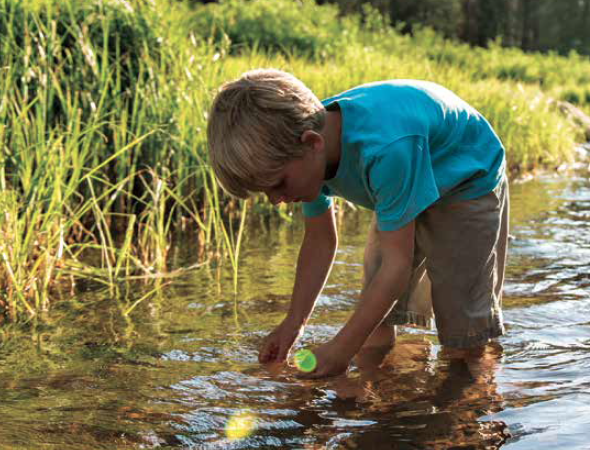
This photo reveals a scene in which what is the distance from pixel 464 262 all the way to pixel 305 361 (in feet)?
2.07

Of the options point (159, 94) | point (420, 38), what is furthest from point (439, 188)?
point (420, 38)

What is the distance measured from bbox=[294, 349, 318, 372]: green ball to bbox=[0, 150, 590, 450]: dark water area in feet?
0.18

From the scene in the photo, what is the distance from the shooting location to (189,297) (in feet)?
11.9

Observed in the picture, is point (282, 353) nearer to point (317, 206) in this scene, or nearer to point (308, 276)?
point (308, 276)

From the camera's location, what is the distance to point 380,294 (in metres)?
→ 2.16

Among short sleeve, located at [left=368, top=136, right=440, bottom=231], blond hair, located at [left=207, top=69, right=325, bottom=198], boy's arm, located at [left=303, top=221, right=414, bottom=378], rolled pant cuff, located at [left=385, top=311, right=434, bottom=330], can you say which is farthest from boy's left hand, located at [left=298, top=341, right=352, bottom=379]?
rolled pant cuff, located at [left=385, top=311, right=434, bottom=330]

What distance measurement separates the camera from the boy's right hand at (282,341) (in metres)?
2.66

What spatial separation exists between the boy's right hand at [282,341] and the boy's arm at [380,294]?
1.51ft

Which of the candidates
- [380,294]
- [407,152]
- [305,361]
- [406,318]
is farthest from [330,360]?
[406,318]

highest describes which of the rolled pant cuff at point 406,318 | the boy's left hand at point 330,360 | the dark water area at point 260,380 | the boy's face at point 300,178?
the boy's face at point 300,178

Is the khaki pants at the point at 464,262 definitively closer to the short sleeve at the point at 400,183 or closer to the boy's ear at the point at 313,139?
the short sleeve at the point at 400,183

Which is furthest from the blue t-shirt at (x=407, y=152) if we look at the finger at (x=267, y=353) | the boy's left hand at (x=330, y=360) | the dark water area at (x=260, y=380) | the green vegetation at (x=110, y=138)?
the green vegetation at (x=110, y=138)

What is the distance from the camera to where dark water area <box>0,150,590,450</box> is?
2.18 metres

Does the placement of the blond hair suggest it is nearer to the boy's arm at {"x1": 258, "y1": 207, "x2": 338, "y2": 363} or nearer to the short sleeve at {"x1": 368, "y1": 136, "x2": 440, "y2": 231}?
the short sleeve at {"x1": 368, "y1": 136, "x2": 440, "y2": 231}
